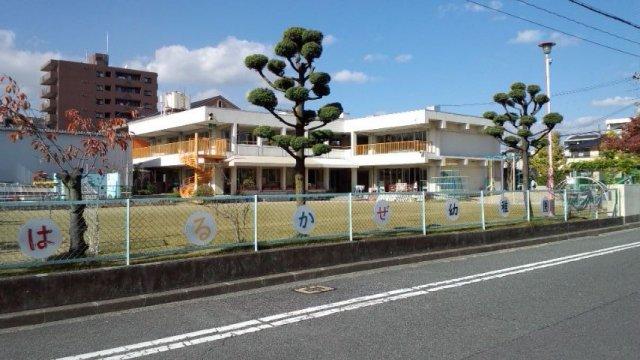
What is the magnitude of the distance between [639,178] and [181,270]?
27.3 m

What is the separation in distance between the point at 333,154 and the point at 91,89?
51324 mm

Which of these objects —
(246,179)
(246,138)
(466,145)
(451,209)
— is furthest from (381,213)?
(466,145)

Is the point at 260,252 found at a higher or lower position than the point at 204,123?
lower

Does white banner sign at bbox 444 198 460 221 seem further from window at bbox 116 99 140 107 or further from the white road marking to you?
window at bbox 116 99 140 107

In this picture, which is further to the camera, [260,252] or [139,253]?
[260,252]

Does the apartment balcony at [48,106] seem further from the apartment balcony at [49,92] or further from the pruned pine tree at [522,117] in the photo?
the pruned pine tree at [522,117]

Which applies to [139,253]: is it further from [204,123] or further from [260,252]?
[204,123]

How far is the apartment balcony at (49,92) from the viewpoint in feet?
246

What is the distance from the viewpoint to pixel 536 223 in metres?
15.0

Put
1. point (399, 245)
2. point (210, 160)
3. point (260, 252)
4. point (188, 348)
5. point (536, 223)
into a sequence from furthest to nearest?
point (210, 160)
point (536, 223)
point (399, 245)
point (260, 252)
point (188, 348)

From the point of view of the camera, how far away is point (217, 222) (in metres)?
8.78

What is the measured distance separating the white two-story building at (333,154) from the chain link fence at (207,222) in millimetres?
21980

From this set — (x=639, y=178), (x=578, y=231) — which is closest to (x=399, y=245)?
(x=578, y=231)

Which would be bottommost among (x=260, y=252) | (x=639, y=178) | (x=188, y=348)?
(x=188, y=348)
